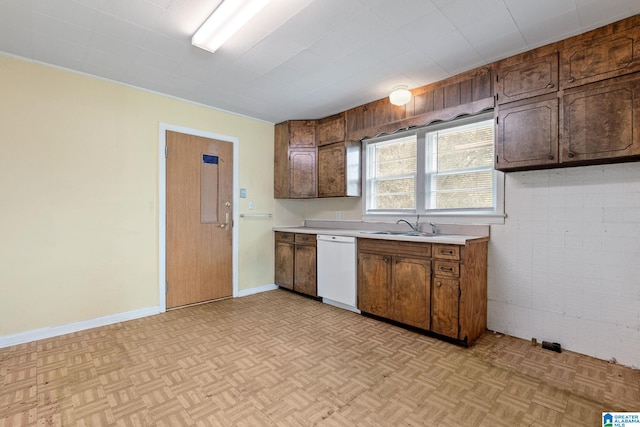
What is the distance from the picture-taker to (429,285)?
281 cm

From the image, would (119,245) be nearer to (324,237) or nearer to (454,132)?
(324,237)

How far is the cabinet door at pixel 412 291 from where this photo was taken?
2.83 metres

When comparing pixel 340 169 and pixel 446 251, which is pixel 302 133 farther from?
pixel 446 251

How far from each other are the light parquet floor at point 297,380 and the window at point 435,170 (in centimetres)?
140

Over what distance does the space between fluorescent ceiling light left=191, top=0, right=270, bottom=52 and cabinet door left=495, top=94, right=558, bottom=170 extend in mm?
2179

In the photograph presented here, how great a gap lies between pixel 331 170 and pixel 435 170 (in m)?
1.37

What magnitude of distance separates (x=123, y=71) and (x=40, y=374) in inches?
106

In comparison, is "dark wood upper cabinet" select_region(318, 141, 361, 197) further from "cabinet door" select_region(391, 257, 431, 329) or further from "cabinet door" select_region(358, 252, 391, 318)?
"cabinet door" select_region(391, 257, 431, 329)

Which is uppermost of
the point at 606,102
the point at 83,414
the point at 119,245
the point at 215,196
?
the point at 606,102

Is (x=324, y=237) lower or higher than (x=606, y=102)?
lower

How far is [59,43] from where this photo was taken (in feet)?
8.08

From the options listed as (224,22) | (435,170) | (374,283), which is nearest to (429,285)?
(374,283)

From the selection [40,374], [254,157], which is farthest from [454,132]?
[40,374]

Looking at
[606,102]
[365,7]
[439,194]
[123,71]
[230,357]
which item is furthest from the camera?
[439,194]
